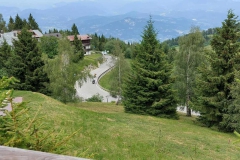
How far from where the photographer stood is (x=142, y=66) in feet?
62.1

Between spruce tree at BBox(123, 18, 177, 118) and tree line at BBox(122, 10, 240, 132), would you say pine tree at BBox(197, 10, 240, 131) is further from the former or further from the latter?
A: spruce tree at BBox(123, 18, 177, 118)

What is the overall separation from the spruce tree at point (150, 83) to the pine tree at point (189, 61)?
4.60 meters

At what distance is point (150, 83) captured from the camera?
58.9 feet

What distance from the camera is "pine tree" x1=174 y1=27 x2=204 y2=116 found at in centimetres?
2273

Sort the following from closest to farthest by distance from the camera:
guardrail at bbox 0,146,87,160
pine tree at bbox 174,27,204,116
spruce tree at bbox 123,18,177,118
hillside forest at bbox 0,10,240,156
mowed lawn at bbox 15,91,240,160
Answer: guardrail at bbox 0,146,87,160, mowed lawn at bbox 15,91,240,160, hillside forest at bbox 0,10,240,156, spruce tree at bbox 123,18,177,118, pine tree at bbox 174,27,204,116

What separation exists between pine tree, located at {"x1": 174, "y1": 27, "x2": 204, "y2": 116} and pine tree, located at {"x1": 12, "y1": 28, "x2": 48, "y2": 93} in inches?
567

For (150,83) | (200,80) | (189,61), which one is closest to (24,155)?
(150,83)

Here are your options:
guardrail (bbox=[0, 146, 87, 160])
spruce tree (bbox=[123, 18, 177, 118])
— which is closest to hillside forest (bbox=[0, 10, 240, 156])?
spruce tree (bbox=[123, 18, 177, 118])

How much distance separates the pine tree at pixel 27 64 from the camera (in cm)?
2323

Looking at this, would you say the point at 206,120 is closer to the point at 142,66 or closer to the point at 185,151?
the point at 142,66

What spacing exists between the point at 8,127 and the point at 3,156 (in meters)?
1.65

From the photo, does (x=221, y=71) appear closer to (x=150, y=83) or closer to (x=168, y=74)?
(x=168, y=74)

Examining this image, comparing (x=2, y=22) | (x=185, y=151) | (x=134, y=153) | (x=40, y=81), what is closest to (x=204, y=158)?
(x=185, y=151)

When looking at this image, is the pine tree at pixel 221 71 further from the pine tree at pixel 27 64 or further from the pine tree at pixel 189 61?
the pine tree at pixel 27 64
